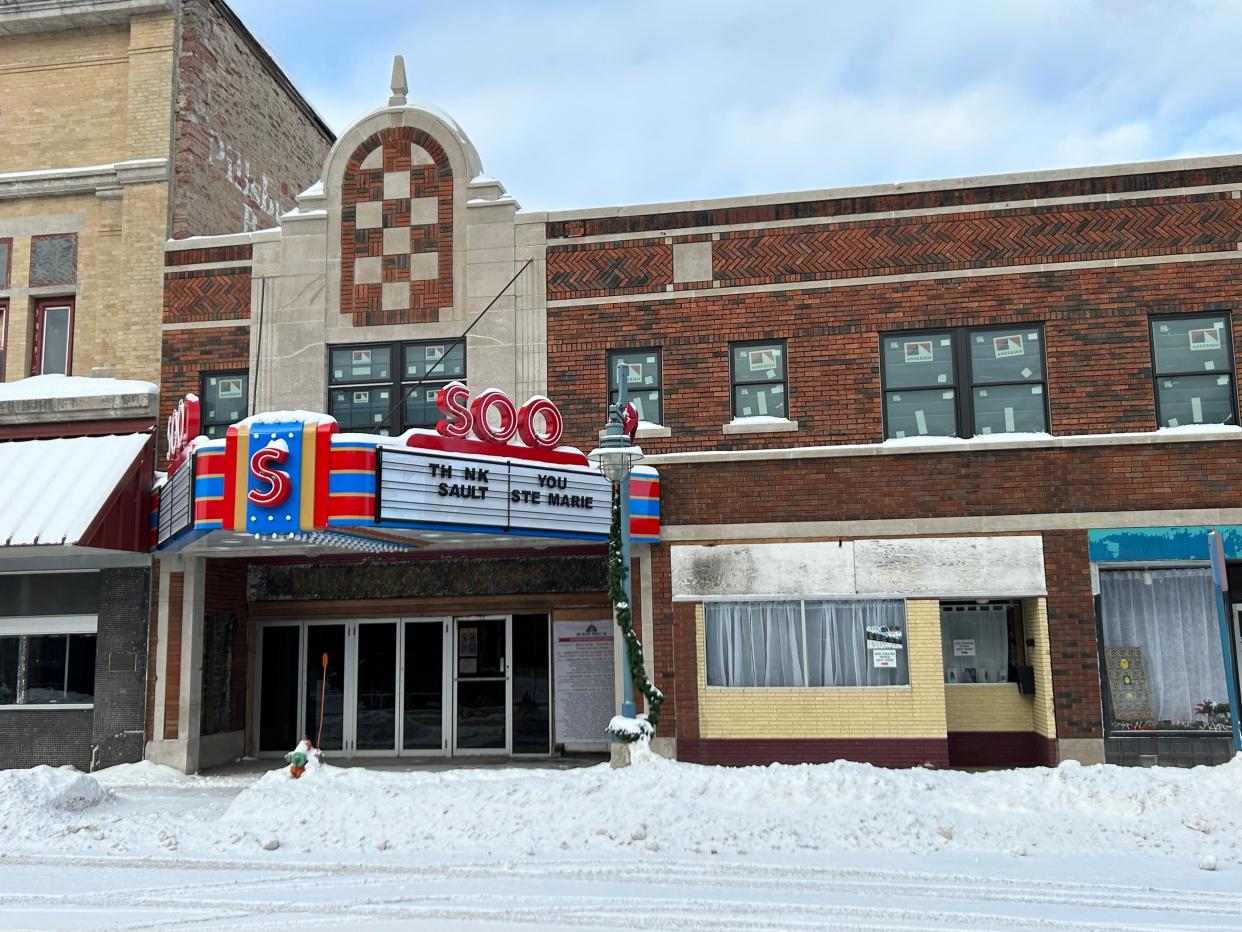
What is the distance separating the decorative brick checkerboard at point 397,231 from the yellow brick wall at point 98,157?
343cm

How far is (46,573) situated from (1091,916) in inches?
665

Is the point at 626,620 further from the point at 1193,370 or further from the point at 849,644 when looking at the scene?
the point at 1193,370

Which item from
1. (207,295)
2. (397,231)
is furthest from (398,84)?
(207,295)

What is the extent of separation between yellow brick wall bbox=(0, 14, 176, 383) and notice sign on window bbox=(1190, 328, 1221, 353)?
54.1 feet

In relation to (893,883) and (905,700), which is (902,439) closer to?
(905,700)

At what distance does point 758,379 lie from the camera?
18.2 m

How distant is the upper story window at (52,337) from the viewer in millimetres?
20375

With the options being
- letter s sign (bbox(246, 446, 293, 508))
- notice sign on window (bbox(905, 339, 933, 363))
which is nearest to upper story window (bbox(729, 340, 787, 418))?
notice sign on window (bbox(905, 339, 933, 363))

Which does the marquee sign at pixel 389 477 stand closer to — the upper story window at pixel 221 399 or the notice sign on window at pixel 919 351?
the upper story window at pixel 221 399

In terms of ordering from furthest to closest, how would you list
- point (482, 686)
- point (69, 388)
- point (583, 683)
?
1. point (482, 686)
2. point (583, 683)
3. point (69, 388)

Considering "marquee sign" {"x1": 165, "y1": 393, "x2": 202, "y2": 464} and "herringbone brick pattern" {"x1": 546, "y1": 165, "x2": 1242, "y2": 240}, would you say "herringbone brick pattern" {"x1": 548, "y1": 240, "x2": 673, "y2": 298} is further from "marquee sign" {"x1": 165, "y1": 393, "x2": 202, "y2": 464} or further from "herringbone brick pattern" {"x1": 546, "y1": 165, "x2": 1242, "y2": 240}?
"marquee sign" {"x1": 165, "y1": 393, "x2": 202, "y2": 464}

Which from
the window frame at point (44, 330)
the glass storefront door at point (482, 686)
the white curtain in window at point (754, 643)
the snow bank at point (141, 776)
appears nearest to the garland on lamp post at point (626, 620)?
the white curtain in window at point (754, 643)

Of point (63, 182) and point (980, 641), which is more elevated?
point (63, 182)

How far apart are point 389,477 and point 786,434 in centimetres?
619
